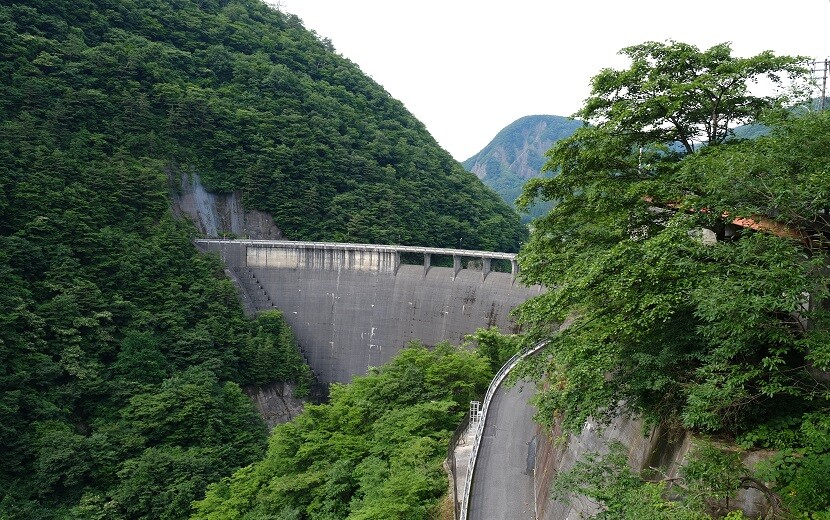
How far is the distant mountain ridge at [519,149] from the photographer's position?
169475 mm

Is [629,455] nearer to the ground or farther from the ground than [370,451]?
farther from the ground

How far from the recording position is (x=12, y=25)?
36938mm

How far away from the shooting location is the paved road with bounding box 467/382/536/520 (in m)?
14.3

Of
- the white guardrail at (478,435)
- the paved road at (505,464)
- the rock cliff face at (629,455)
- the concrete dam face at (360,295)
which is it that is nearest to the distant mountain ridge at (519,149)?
the concrete dam face at (360,295)

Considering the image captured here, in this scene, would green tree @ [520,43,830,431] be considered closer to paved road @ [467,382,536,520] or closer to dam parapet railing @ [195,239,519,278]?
paved road @ [467,382,536,520]

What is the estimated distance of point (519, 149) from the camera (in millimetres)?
Result: 186000

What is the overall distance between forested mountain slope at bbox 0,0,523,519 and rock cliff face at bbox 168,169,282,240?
0.79 metres

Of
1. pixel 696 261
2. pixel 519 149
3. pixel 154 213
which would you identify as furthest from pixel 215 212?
pixel 519 149

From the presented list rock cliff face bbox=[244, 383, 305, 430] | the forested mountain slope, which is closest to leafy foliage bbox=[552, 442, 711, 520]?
the forested mountain slope

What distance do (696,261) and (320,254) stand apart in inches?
1337

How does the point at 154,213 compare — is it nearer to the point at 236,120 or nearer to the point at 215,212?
the point at 215,212

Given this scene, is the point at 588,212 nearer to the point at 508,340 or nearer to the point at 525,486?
the point at 525,486

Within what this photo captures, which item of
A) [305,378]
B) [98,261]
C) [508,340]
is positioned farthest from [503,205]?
[98,261]

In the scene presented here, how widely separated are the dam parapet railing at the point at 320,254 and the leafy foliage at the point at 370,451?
1482cm
